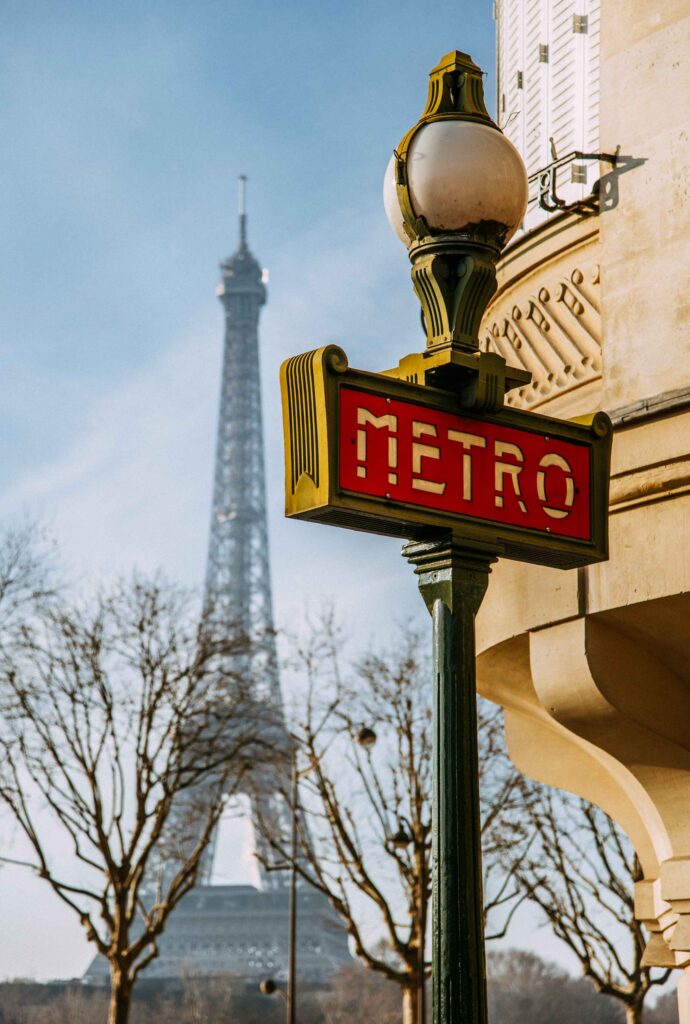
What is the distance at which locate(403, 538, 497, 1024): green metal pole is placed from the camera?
4438 mm

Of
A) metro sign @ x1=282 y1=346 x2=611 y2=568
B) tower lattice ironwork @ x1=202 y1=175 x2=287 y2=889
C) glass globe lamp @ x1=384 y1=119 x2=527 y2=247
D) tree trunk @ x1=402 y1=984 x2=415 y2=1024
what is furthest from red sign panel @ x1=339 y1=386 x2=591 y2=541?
A: tower lattice ironwork @ x1=202 y1=175 x2=287 y2=889

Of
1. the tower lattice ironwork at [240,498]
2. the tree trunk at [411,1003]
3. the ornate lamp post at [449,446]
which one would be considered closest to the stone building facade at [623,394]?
the ornate lamp post at [449,446]

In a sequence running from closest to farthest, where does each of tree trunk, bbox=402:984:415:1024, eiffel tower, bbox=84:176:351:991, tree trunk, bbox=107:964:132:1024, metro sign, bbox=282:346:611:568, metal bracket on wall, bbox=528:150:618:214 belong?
metro sign, bbox=282:346:611:568, metal bracket on wall, bbox=528:150:618:214, tree trunk, bbox=107:964:132:1024, tree trunk, bbox=402:984:415:1024, eiffel tower, bbox=84:176:351:991

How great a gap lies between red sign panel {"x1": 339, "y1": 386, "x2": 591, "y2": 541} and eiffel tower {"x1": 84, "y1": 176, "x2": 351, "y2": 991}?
9103 cm

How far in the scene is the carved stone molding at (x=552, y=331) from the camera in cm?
859

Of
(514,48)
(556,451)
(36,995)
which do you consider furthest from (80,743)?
(36,995)

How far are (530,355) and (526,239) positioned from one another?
0.70 m

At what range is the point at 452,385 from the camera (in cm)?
503

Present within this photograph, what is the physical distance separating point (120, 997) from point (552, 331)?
20.6m

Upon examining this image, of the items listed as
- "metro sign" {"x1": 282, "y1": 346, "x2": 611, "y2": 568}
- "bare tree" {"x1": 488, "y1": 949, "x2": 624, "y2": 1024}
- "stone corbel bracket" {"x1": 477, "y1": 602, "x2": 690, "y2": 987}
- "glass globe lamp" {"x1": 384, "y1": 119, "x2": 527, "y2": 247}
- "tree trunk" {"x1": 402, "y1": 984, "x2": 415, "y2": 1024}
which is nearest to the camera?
"metro sign" {"x1": 282, "y1": 346, "x2": 611, "y2": 568}

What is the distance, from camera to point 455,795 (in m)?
4.57

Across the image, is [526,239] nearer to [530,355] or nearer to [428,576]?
[530,355]

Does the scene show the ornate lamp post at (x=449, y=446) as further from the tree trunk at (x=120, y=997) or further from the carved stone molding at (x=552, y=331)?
the tree trunk at (x=120, y=997)

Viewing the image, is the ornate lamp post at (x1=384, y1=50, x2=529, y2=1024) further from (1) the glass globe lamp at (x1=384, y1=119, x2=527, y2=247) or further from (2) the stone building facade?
(2) the stone building facade
